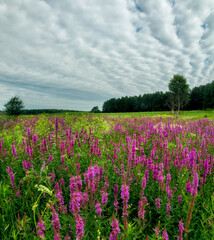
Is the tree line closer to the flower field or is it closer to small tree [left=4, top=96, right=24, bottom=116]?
small tree [left=4, top=96, right=24, bottom=116]

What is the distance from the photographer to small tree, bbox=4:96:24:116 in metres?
41.5

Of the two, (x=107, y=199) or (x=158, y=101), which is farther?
(x=158, y=101)

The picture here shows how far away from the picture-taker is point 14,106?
1690 inches

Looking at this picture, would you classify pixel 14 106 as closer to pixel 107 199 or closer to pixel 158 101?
pixel 107 199

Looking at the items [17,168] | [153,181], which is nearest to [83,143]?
[17,168]

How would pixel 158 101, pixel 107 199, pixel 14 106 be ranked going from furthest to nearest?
1. pixel 158 101
2. pixel 14 106
3. pixel 107 199

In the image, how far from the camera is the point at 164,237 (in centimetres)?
161

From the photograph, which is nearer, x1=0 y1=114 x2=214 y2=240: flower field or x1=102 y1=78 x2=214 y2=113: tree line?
x1=0 y1=114 x2=214 y2=240: flower field

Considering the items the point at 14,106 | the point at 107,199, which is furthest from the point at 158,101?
the point at 107,199

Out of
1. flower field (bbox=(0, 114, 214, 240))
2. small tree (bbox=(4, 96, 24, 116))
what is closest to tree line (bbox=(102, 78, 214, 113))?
small tree (bbox=(4, 96, 24, 116))

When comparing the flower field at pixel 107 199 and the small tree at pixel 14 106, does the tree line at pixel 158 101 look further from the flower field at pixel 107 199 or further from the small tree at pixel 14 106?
the flower field at pixel 107 199

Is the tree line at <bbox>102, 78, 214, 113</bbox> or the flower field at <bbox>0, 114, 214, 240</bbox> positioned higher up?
the tree line at <bbox>102, 78, 214, 113</bbox>

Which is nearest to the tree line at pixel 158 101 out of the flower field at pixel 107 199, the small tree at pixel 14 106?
the small tree at pixel 14 106

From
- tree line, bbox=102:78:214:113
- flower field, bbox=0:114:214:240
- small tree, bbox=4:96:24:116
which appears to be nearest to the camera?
flower field, bbox=0:114:214:240
